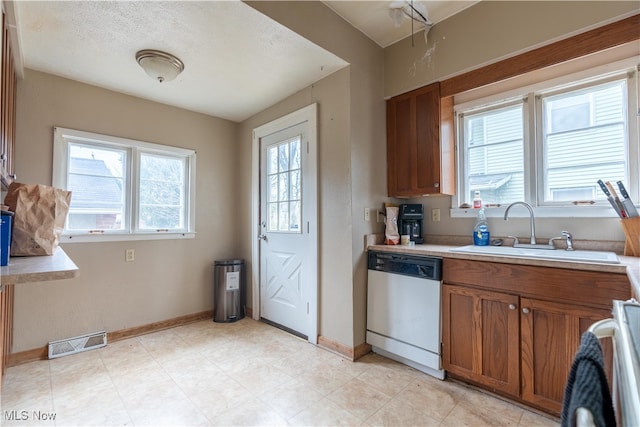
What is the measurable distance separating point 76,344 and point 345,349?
231 cm

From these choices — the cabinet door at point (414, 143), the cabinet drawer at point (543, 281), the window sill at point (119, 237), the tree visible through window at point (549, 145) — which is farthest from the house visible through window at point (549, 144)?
the window sill at point (119, 237)

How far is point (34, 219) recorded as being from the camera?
144 centimetres

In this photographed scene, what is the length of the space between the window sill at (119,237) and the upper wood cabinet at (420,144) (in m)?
2.30

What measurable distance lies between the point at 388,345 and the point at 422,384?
0.37 m

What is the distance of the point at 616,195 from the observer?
1708 mm

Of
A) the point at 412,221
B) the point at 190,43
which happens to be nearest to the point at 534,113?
the point at 412,221

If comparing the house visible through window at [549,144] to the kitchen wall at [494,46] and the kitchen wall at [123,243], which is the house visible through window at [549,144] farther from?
the kitchen wall at [123,243]

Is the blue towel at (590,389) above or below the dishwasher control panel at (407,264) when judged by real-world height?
above

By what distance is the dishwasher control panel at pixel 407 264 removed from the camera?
6.66ft

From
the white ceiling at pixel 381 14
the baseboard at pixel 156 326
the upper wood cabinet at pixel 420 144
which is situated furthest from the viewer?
the baseboard at pixel 156 326

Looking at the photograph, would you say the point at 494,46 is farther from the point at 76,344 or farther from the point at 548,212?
the point at 76,344

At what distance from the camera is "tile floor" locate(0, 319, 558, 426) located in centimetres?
165

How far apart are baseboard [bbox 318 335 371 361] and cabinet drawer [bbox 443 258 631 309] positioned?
92 cm

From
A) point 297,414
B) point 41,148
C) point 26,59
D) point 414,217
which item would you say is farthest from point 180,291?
point 414,217
